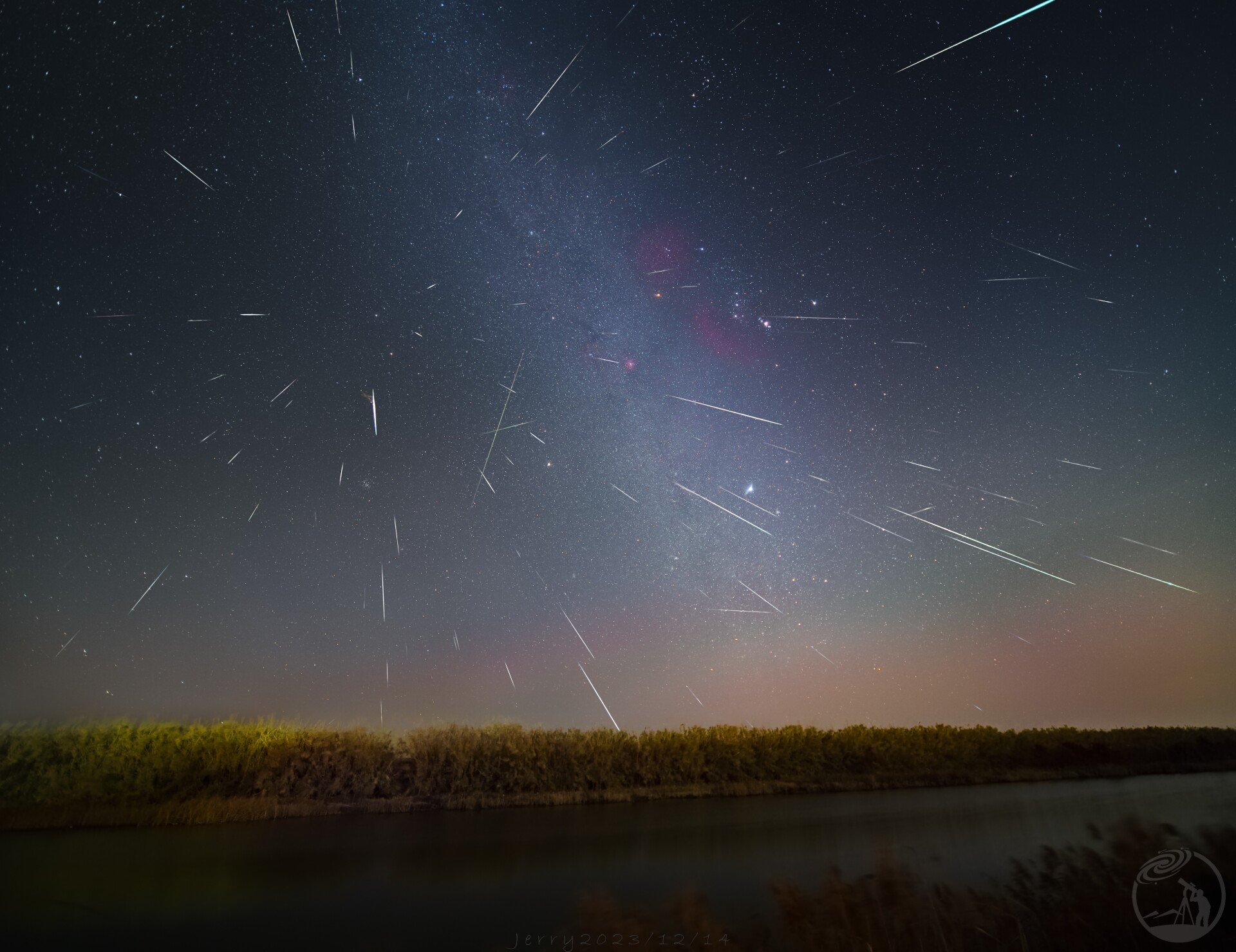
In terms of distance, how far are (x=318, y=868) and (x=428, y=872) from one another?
3230 millimetres

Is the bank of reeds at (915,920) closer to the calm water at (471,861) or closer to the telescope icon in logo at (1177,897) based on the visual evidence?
the telescope icon in logo at (1177,897)

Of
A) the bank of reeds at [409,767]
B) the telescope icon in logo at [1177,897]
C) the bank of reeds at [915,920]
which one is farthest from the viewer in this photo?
the bank of reeds at [409,767]

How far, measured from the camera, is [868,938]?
6.21 m

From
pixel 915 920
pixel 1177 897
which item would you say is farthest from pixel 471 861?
pixel 1177 897

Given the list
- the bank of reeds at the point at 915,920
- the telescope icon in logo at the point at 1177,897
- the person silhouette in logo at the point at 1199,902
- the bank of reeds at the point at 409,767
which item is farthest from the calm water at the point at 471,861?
the person silhouette in logo at the point at 1199,902

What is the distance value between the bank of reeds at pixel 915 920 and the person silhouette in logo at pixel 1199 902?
0.41 ft

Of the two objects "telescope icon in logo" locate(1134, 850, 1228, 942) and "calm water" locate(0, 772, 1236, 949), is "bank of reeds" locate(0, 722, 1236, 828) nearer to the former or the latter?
"calm water" locate(0, 772, 1236, 949)

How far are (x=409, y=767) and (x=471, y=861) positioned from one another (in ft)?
50.5

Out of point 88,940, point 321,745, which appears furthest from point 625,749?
point 88,940

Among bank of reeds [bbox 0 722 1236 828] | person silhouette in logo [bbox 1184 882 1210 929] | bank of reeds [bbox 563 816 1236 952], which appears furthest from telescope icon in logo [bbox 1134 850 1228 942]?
bank of reeds [bbox 0 722 1236 828]

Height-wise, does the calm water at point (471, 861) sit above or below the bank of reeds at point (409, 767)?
below

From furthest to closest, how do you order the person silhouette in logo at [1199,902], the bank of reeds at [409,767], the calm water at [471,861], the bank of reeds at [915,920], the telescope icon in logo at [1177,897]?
1. the bank of reeds at [409,767]
2. the calm water at [471,861]
3. the person silhouette in logo at [1199,902]
4. the telescope icon in logo at [1177,897]
5. the bank of reeds at [915,920]

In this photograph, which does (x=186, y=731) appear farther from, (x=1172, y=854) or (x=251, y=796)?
(x=1172, y=854)

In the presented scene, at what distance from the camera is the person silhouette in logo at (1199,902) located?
6805mm
